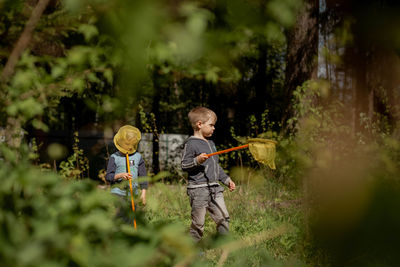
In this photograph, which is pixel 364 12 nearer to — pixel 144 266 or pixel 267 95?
pixel 144 266

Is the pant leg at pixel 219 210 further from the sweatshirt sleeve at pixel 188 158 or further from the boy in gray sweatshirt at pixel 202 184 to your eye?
the sweatshirt sleeve at pixel 188 158

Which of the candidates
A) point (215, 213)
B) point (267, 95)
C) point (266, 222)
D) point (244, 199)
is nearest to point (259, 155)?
point (215, 213)

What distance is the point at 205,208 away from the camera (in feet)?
12.1

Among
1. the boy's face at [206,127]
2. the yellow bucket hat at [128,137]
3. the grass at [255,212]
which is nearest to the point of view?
the yellow bucket hat at [128,137]

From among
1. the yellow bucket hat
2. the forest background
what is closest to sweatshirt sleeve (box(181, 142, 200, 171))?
the yellow bucket hat

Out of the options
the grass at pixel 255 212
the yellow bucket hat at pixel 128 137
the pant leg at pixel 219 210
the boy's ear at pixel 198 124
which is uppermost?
the boy's ear at pixel 198 124

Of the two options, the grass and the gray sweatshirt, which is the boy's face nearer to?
the gray sweatshirt

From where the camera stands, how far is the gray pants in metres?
3.65

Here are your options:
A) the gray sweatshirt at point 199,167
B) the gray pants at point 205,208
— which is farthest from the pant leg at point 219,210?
the gray sweatshirt at point 199,167

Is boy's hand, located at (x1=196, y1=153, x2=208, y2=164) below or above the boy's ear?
below

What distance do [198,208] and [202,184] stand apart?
25 centimetres

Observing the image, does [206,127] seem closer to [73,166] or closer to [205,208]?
[205,208]

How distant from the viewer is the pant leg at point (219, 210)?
3672 mm

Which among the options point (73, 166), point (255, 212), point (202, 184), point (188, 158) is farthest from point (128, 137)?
point (73, 166)
